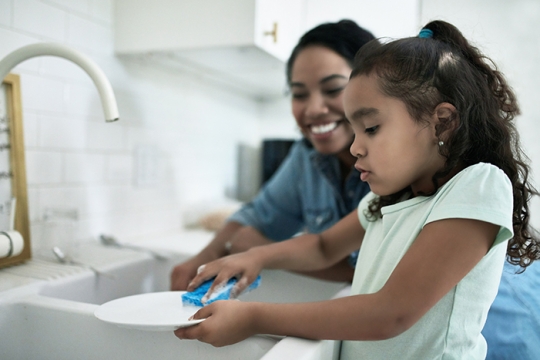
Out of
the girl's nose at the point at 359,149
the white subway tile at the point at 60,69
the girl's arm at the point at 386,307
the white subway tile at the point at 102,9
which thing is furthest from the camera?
the white subway tile at the point at 102,9

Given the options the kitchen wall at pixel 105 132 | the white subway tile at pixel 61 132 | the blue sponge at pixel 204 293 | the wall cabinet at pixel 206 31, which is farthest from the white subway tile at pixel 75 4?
the blue sponge at pixel 204 293

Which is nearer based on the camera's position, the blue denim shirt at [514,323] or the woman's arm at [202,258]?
the blue denim shirt at [514,323]

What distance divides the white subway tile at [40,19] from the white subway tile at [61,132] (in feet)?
0.60

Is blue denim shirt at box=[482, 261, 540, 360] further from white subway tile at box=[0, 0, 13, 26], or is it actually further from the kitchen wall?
white subway tile at box=[0, 0, 13, 26]

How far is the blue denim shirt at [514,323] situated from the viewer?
0.72m

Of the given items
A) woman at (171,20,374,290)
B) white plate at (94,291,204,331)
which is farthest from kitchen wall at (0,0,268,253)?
white plate at (94,291,204,331)

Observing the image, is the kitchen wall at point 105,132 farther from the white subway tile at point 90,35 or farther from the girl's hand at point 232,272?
the girl's hand at point 232,272

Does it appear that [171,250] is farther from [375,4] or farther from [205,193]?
[375,4]

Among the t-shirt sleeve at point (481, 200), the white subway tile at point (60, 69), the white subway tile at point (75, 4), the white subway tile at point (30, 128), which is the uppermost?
the white subway tile at point (75, 4)

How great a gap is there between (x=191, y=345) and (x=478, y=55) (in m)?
0.58

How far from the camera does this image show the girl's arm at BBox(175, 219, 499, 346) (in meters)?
0.49

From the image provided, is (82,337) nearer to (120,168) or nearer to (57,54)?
(57,54)

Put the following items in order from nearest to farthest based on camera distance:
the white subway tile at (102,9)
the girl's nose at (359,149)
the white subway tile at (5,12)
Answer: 1. the girl's nose at (359,149)
2. the white subway tile at (5,12)
3. the white subway tile at (102,9)

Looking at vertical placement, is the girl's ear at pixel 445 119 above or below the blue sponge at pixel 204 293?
above
